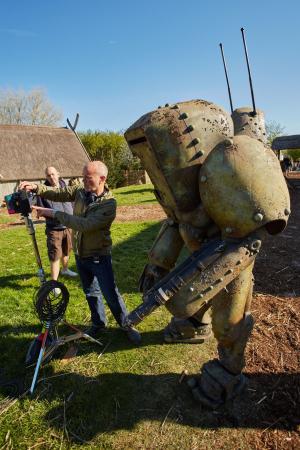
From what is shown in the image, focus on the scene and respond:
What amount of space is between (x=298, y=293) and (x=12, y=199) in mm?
3986

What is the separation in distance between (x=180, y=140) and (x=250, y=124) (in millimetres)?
770

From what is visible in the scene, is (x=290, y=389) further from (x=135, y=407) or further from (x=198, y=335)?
(x=135, y=407)

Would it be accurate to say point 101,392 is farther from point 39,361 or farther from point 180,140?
point 180,140

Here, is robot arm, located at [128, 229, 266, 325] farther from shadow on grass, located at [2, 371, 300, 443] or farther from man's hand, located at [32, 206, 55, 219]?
man's hand, located at [32, 206, 55, 219]

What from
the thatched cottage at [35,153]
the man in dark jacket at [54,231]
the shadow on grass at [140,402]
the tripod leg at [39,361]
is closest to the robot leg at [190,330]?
the shadow on grass at [140,402]

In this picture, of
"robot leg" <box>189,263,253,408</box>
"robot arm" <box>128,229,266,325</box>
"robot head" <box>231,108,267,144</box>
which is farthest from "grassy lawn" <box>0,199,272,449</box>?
"robot head" <box>231,108,267,144</box>

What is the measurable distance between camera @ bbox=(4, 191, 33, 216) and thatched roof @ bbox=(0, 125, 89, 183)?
21.1 meters

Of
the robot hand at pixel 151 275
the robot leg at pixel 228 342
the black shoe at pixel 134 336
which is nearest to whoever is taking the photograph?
the robot leg at pixel 228 342

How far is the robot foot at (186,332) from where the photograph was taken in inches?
147

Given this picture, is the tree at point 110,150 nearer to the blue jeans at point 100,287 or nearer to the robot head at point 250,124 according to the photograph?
the blue jeans at point 100,287

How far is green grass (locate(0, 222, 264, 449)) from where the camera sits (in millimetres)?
2654

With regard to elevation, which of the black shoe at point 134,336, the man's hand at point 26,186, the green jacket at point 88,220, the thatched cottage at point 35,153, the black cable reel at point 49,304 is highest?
the thatched cottage at point 35,153

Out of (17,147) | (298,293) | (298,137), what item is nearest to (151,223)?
(298,293)

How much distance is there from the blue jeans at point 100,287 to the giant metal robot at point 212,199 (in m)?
1.40
